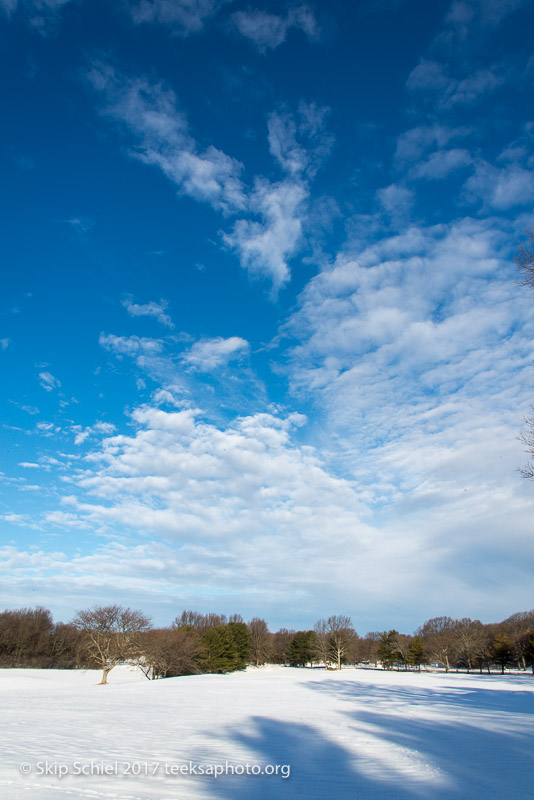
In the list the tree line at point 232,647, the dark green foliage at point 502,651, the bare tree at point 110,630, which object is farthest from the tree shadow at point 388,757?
the dark green foliage at point 502,651

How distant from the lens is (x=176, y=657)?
194ft

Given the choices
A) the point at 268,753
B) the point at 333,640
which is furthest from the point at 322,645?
the point at 268,753

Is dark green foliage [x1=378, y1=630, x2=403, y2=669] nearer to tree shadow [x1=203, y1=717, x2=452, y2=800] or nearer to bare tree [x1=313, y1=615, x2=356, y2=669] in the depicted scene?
bare tree [x1=313, y1=615, x2=356, y2=669]

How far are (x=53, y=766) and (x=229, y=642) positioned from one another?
257 ft

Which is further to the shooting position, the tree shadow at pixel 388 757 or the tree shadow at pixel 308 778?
the tree shadow at pixel 388 757

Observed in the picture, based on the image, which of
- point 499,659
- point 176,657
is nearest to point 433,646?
point 499,659

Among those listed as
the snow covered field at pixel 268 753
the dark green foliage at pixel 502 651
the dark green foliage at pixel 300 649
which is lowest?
the dark green foliage at pixel 300 649

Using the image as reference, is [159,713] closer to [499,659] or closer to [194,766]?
[194,766]

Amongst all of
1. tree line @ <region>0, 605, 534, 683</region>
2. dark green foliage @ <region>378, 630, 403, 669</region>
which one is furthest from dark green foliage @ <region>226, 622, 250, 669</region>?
dark green foliage @ <region>378, 630, 403, 669</region>

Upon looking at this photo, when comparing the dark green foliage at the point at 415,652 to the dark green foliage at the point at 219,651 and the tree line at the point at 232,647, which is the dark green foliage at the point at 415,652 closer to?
the tree line at the point at 232,647

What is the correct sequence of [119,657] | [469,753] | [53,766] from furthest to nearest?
[119,657]
[469,753]
[53,766]

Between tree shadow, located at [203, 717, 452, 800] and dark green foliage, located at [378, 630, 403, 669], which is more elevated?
tree shadow, located at [203, 717, 452, 800]

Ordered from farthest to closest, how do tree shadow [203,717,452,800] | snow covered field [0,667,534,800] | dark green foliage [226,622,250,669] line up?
dark green foliage [226,622,250,669], snow covered field [0,667,534,800], tree shadow [203,717,452,800]

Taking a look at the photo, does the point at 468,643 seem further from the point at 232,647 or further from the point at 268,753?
the point at 268,753
